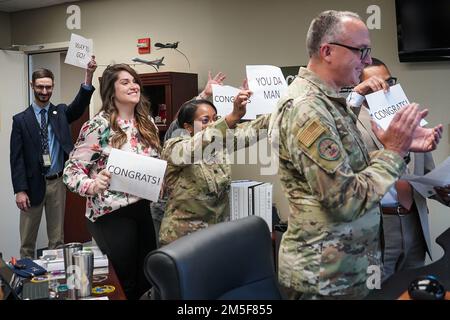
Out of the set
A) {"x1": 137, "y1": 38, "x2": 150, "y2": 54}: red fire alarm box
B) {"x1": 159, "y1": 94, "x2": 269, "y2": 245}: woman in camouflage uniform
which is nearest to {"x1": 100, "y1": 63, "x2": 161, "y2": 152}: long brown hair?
{"x1": 159, "y1": 94, "x2": 269, "y2": 245}: woman in camouflage uniform

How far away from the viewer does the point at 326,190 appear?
1.28 m

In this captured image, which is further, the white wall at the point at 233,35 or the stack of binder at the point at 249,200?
the white wall at the point at 233,35

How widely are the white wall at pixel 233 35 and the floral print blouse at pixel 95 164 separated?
1.96m

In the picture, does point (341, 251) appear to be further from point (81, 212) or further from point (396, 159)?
point (81, 212)

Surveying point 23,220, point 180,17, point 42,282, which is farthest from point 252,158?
point 42,282

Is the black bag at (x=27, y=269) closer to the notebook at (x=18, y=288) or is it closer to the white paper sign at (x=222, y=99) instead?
the notebook at (x=18, y=288)

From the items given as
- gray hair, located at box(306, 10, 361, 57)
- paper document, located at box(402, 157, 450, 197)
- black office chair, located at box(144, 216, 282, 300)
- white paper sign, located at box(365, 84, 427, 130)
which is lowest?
black office chair, located at box(144, 216, 282, 300)

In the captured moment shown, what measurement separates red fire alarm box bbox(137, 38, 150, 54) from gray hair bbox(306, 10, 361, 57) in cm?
325

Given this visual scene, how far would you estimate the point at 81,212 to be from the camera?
197 inches

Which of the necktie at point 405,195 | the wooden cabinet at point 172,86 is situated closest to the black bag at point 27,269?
the necktie at point 405,195

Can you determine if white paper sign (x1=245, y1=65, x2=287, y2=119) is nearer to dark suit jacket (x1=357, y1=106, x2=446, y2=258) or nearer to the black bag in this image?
dark suit jacket (x1=357, y1=106, x2=446, y2=258)

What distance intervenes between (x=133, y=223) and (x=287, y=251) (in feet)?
3.14

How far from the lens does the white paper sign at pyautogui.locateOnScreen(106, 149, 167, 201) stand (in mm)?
1947

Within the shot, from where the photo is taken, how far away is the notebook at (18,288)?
146 cm
